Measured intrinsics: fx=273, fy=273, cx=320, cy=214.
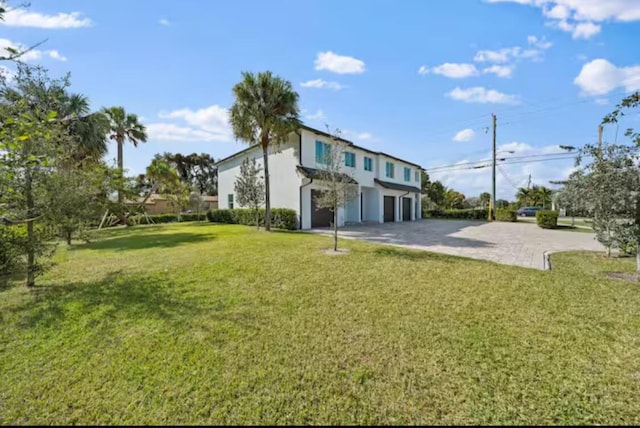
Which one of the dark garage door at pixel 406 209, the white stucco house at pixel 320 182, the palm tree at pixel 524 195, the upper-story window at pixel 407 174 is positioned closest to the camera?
the white stucco house at pixel 320 182

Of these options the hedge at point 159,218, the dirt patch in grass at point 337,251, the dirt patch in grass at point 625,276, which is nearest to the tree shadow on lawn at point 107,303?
the dirt patch in grass at point 337,251

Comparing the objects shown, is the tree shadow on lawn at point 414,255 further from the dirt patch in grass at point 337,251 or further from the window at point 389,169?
the window at point 389,169

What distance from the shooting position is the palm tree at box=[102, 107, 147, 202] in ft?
→ 74.4

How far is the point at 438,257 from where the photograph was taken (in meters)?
8.38

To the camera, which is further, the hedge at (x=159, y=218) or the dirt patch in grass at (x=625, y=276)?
the hedge at (x=159, y=218)

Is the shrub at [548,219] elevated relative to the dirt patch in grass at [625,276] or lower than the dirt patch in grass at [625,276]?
elevated

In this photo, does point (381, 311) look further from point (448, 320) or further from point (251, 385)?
point (251, 385)

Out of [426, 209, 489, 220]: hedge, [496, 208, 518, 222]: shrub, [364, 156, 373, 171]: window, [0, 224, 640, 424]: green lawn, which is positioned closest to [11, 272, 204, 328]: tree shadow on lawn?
[0, 224, 640, 424]: green lawn

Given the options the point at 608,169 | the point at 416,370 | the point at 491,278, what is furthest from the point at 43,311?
the point at 608,169

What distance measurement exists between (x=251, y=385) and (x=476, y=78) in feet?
67.0

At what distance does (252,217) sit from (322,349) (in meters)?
15.3

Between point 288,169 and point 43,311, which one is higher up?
point 288,169

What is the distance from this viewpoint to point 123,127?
23266mm

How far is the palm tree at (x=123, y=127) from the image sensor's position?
2269cm
